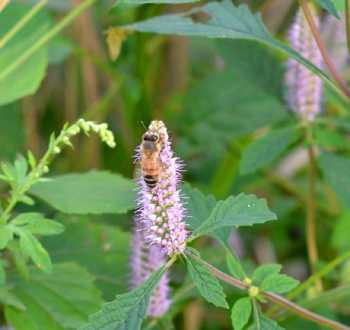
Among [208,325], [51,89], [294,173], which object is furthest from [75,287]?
[51,89]

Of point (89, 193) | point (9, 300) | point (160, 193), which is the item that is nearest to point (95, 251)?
point (89, 193)

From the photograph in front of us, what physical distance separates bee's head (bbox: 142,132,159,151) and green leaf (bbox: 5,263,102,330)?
0.40m

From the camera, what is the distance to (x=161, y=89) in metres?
2.47

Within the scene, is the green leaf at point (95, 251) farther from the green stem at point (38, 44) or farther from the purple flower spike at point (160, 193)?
the purple flower spike at point (160, 193)

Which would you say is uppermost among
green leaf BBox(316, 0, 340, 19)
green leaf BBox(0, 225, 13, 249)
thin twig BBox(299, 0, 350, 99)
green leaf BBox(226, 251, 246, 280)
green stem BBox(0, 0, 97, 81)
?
green stem BBox(0, 0, 97, 81)

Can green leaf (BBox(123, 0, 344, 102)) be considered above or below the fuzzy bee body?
above

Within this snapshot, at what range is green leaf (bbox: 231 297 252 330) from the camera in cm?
104

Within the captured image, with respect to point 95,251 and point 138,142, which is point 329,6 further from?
point 138,142

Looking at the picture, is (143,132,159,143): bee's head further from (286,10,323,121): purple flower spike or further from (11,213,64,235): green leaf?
(286,10,323,121): purple flower spike

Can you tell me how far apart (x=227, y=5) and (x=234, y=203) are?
35 centimetres

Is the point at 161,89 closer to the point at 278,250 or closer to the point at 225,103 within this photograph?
the point at 225,103

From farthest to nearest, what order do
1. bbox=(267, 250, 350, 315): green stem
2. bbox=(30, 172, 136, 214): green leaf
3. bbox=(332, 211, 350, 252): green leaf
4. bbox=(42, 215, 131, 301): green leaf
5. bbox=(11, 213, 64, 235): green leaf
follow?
bbox=(332, 211, 350, 252): green leaf, bbox=(42, 215, 131, 301): green leaf, bbox=(267, 250, 350, 315): green stem, bbox=(30, 172, 136, 214): green leaf, bbox=(11, 213, 64, 235): green leaf

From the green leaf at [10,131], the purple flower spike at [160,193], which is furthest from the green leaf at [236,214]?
the green leaf at [10,131]

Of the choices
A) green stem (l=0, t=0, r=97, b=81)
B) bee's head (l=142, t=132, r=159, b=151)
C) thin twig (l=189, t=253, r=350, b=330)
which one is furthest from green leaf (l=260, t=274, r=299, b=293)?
green stem (l=0, t=0, r=97, b=81)
